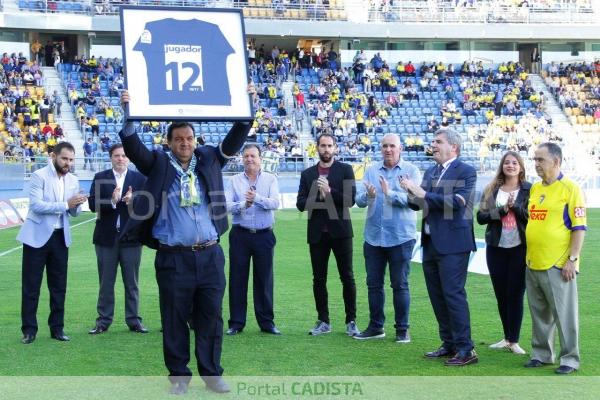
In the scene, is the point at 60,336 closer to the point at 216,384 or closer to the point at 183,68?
the point at 216,384

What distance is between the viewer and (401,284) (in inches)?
358

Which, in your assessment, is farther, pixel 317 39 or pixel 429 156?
pixel 317 39

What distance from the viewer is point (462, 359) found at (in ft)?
25.9

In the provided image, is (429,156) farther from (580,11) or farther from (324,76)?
(580,11)

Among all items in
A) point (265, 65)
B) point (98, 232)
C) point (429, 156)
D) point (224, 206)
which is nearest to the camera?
point (224, 206)

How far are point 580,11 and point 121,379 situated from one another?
158 ft

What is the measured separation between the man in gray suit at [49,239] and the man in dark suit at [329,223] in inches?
88.0

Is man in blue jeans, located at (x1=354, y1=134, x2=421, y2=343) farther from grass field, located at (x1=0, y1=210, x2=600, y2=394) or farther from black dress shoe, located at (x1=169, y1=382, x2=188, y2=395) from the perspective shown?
black dress shoe, located at (x1=169, y1=382, x2=188, y2=395)

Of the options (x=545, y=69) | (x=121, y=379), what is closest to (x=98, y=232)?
(x=121, y=379)

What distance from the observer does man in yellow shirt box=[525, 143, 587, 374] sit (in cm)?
757

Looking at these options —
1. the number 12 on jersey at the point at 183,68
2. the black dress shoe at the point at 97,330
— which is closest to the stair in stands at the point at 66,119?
the black dress shoe at the point at 97,330

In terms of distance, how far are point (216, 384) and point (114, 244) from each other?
10.5 ft

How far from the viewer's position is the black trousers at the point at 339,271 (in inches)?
376

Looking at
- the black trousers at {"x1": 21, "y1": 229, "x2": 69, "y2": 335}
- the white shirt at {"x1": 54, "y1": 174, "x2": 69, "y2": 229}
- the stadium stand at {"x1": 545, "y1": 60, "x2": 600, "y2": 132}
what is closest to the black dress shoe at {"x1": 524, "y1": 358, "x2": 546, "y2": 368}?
the black trousers at {"x1": 21, "y1": 229, "x2": 69, "y2": 335}
